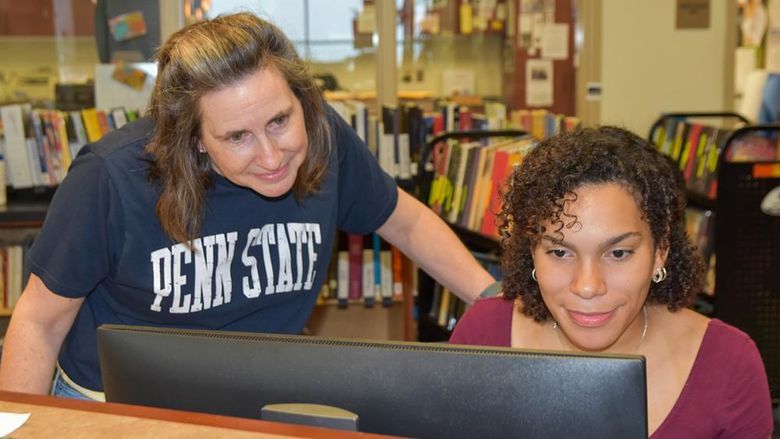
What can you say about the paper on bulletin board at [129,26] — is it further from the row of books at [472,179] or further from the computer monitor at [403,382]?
the computer monitor at [403,382]

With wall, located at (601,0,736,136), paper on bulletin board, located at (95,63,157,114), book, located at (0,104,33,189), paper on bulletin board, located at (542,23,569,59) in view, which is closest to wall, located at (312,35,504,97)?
paper on bulletin board, located at (542,23,569,59)

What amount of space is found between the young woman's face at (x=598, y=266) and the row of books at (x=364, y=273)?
9.96ft

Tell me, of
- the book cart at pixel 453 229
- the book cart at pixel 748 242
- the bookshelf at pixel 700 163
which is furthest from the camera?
the bookshelf at pixel 700 163

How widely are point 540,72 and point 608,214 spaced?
4.38 metres

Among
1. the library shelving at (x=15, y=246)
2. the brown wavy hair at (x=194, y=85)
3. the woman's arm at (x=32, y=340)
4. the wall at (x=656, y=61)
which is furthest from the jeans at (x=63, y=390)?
the wall at (x=656, y=61)

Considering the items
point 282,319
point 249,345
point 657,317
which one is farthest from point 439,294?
point 249,345

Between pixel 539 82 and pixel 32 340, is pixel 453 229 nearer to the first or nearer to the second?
pixel 32 340

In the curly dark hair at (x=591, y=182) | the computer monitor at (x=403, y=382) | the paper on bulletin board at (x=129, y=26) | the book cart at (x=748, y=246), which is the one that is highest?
the paper on bulletin board at (x=129, y=26)

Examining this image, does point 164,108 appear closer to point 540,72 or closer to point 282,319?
point 282,319

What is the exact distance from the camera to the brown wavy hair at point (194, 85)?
158 cm

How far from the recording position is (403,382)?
1.07m

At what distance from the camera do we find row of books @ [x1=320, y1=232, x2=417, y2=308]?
4.54m

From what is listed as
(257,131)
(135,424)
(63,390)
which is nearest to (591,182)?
(257,131)

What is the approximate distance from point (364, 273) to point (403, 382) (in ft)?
11.6
